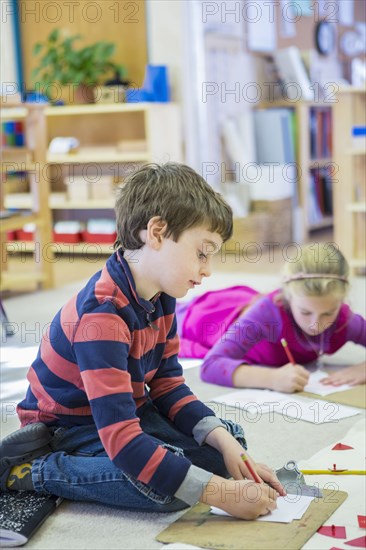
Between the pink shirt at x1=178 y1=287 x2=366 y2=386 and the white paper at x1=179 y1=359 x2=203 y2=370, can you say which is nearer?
the pink shirt at x1=178 y1=287 x2=366 y2=386

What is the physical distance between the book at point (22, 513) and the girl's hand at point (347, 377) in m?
0.83

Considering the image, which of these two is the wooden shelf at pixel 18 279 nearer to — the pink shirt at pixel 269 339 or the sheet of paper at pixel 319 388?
the pink shirt at pixel 269 339

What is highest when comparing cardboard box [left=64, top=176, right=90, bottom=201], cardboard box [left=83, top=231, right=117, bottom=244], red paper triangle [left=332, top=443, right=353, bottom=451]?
cardboard box [left=64, top=176, right=90, bottom=201]

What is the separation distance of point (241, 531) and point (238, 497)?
0.05 metres

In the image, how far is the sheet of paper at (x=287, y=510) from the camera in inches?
48.4

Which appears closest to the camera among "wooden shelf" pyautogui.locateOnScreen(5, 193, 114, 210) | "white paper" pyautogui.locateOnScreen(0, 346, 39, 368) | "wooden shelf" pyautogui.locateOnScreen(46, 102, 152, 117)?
"white paper" pyautogui.locateOnScreen(0, 346, 39, 368)

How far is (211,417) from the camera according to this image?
1.36 metres

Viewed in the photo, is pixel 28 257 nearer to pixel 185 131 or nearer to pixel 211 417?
pixel 185 131

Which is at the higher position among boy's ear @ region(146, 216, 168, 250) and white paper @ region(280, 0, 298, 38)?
white paper @ region(280, 0, 298, 38)

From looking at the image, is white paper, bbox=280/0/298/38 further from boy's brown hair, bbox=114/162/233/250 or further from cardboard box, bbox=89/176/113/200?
boy's brown hair, bbox=114/162/233/250

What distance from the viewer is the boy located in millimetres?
1182

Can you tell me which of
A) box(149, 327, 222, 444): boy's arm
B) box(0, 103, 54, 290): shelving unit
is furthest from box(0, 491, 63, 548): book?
box(0, 103, 54, 290): shelving unit

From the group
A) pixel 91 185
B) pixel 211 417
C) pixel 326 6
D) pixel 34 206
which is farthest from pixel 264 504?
pixel 326 6

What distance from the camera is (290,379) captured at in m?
1.89
